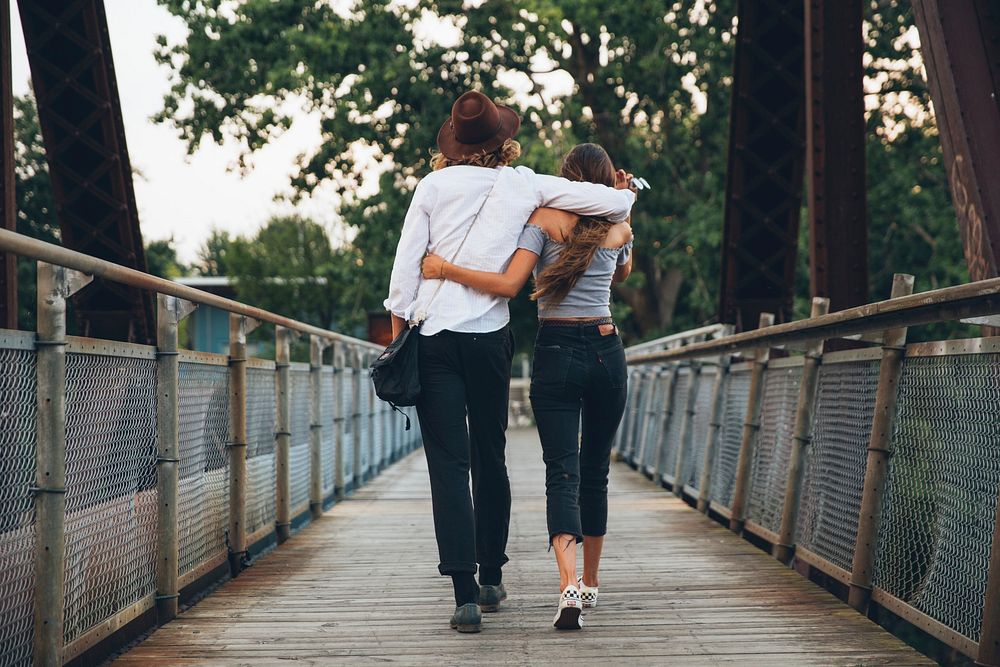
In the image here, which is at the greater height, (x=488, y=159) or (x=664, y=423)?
(x=488, y=159)

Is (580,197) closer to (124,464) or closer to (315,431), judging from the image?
(124,464)

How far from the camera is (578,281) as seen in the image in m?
4.50

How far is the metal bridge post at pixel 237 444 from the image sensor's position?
18.9 ft

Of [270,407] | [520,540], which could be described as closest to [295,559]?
[270,407]

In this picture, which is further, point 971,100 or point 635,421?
point 635,421

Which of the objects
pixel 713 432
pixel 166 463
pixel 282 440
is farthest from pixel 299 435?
pixel 166 463

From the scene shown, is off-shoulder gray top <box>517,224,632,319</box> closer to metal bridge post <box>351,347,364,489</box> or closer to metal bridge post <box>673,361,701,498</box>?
metal bridge post <box>673,361,701,498</box>

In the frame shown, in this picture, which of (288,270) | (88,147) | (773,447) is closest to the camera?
(773,447)

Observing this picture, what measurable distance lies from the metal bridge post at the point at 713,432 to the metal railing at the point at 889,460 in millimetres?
774

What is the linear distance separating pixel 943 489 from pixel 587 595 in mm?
1425

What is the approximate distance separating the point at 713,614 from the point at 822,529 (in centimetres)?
94

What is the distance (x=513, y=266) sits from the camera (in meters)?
4.39

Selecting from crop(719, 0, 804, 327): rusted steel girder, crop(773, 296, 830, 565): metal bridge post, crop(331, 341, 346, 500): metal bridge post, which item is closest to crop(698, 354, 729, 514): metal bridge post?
crop(719, 0, 804, 327): rusted steel girder

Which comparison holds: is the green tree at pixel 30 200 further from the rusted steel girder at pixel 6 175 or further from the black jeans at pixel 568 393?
the black jeans at pixel 568 393
